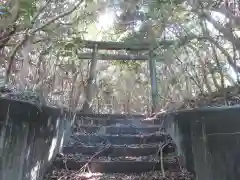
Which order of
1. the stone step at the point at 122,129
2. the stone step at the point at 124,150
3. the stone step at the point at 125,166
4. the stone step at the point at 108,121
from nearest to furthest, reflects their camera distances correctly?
the stone step at the point at 125,166, the stone step at the point at 124,150, the stone step at the point at 122,129, the stone step at the point at 108,121

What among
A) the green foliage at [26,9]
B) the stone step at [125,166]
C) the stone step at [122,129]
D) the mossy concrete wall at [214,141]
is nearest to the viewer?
the green foliage at [26,9]

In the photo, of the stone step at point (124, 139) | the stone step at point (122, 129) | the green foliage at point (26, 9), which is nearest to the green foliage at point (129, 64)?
the stone step at point (122, 129)

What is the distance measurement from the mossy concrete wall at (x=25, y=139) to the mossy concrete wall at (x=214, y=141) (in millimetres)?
1473

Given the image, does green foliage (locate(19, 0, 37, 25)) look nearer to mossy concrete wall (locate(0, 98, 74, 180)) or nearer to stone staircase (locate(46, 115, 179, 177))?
mossy concrete wall (locate(0, 98, 74, 180))

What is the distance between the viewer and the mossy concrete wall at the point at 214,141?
99.4 inches

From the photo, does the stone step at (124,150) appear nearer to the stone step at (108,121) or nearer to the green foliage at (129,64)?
the stone step at (108,121)

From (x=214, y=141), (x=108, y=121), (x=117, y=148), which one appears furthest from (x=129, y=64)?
(x=214, y=141)

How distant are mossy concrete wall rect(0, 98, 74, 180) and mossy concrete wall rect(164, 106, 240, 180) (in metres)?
1.47

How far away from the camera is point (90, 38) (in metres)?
6.62

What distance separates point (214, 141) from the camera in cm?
265

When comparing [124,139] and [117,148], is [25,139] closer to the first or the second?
[117,148]

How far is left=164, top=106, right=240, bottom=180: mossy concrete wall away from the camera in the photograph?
99.4 inches

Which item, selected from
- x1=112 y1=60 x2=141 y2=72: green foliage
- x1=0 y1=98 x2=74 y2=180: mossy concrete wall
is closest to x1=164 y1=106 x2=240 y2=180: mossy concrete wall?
x1=0 y1=98 x2=74 y2=180: mossy concrete wall

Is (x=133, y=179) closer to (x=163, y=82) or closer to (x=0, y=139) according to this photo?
(x=0, y=139)
